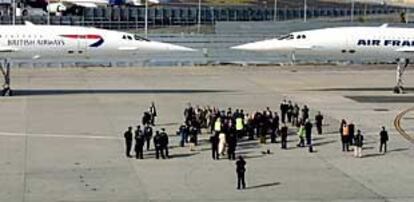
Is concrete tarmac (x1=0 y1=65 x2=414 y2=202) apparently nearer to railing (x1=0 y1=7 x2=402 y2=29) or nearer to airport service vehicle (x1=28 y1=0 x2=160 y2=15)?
railing (x1=0 y1=7 x2=402 y2=29)

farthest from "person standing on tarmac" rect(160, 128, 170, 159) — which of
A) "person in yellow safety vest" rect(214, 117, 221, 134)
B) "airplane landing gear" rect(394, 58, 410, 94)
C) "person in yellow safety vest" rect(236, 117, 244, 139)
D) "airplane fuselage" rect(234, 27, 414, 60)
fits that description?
"airplane landing gear" rect(394, 58, 410, 94)

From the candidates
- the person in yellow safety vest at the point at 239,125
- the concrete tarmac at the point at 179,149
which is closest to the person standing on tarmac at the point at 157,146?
the concrete tarmac at the point at 179,149

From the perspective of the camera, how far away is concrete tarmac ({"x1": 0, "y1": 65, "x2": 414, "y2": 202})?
96.1 feet

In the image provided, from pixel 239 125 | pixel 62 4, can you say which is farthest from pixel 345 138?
pixel 62 4

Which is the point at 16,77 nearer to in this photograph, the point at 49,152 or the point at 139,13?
the point at 49,152

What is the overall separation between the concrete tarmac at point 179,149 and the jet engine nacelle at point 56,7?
142 feet

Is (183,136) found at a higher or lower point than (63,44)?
lower

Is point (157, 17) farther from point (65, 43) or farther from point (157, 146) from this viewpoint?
point (157, 146)

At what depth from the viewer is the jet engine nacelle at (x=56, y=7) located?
107m

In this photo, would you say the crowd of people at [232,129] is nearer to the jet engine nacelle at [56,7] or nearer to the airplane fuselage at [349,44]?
the airplane fuselage at [349,44]

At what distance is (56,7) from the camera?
109062mm

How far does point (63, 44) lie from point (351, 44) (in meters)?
17.2

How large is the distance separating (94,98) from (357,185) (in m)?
25.7

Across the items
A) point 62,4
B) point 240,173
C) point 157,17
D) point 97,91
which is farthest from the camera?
point 62,4
